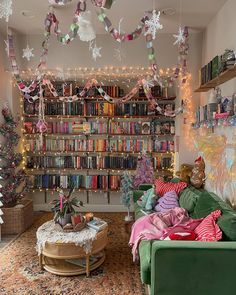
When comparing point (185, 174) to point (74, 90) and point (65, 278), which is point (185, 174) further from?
point (74, 90)

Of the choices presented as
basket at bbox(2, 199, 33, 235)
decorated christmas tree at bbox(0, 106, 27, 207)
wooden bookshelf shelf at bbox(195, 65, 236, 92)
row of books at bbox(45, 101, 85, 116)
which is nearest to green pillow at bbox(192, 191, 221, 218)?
wooden bookshelf shelf at bbox(195, 65, 236, 92)

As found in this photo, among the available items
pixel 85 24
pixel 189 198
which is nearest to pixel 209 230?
pixel 189 198

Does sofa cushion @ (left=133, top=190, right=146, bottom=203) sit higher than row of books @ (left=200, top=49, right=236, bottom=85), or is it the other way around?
row of books @ (left=200, top=49, right=236, bottom=85)

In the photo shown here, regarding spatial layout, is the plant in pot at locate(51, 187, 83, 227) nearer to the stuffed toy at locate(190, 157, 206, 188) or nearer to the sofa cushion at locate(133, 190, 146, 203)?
the sofa cushion at locate(133, 190, 146, 203)

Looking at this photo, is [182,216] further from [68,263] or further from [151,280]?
[68,263]

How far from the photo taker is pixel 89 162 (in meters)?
5.24

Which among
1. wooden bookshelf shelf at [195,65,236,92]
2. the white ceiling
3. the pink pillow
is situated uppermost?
the white ceiling

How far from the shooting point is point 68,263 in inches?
122

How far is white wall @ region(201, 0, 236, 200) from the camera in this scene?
125 inches

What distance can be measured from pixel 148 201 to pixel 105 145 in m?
1.73

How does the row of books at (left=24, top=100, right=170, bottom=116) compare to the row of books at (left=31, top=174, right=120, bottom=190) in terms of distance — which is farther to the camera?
the row of books at (left=31, top=174, right=120, bottom=190)

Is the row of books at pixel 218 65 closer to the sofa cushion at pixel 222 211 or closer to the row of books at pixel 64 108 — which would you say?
the sofa cushion at pixel 222 211

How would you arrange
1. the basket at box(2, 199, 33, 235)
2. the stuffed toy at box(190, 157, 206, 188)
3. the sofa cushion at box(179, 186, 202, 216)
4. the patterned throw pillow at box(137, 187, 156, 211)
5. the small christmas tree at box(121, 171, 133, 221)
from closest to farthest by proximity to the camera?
the sofa cushion at box(179, 186, 202, 216) < the patterned throw pillow at box(137, 187, 156, 211) < the stuffed toy at box(190, 157, 206, 188) < the basket at box(2, 199, 33, 235) < the small christmas tree at box(121, 171, 133, 221)

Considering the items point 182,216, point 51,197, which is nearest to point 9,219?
point 51,197
